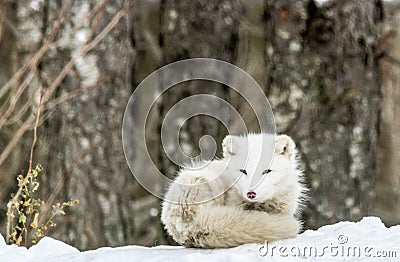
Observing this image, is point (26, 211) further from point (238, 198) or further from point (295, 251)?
point (295, 251)

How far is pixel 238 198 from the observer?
106 inches

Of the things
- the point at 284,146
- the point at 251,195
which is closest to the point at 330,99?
the point at 284,146

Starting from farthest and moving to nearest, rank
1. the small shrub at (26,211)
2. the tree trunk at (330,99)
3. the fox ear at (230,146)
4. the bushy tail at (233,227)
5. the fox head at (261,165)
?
the tree trunk at (330,99) < the small shrub at (26,211) < the fox ear at (230,146) < the fox head at (261,165) < the bushy tail at (233,227)

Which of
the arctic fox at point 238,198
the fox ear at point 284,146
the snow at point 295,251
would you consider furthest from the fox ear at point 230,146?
the snow at point 295,251

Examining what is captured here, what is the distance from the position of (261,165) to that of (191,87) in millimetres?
2056

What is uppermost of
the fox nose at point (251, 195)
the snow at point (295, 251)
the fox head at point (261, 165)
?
the fox head at point (261, 165)

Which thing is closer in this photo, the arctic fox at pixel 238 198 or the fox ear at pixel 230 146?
the arctic fox at pixel 238 198

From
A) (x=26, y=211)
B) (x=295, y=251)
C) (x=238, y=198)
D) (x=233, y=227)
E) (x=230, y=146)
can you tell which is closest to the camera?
(x=295, y=251)

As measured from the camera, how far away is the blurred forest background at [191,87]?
4480 millimetres

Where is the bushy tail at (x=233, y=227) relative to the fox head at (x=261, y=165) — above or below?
below

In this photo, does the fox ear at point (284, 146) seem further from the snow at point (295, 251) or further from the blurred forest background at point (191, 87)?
the blurred forest background at point (191, 87)

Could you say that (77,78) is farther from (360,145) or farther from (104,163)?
(360,145)

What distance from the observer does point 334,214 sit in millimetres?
4473

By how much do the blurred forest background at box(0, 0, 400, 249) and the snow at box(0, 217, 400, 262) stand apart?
176 centimetres
